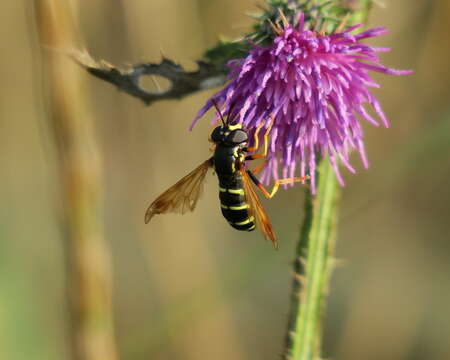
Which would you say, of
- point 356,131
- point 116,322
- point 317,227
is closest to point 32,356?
point 116,322

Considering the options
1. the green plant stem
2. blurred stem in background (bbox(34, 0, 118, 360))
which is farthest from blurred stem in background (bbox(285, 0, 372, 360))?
blurred stem in background (bbox(34, 0, 118, 360))

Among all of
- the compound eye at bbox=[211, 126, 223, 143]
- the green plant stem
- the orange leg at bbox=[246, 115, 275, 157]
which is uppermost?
the compound eye at bbox=[211, 126, 223, 143]

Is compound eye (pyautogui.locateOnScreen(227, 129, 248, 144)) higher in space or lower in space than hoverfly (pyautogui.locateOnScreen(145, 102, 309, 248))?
higher

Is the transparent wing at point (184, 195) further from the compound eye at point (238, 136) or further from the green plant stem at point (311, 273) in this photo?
the green plant stem at point (311, 273)

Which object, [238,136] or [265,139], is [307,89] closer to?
[265,139]

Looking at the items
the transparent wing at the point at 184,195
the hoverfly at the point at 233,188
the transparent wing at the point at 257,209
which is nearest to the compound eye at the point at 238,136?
the hoverfly at the point at 233,188

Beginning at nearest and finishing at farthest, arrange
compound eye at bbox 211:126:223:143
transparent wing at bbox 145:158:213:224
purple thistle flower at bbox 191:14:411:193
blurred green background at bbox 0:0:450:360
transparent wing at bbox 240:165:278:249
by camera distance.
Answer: purple thistle flower at bbox 191:14:411:193
transparent wing at bbox 240:165:278:249
compound eye at bbox 211:126:223:143
transparent wing at bbox 145:158:213:224
blurred green background at bbox 0:0:450:360

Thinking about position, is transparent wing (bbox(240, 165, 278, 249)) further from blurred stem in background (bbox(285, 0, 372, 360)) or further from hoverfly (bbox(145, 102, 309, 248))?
blurred stem in background (bbox(285, 0, 372, 360))
